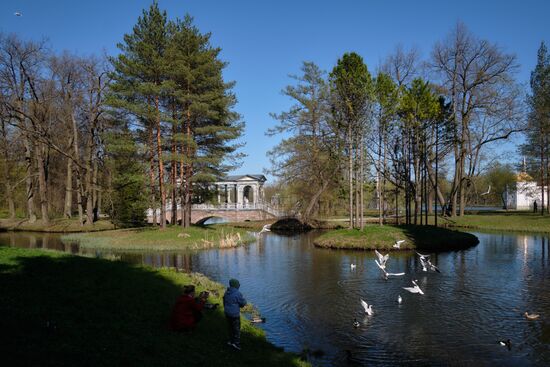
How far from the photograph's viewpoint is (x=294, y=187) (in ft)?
170

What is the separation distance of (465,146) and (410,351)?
49989 mm

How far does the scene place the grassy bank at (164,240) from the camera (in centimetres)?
3281

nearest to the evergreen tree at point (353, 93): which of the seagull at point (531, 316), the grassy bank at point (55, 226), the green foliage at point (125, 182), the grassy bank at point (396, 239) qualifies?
the grassy bank at point (396, 239)

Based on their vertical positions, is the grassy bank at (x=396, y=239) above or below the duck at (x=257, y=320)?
above

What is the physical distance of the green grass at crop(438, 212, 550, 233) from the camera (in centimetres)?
4359

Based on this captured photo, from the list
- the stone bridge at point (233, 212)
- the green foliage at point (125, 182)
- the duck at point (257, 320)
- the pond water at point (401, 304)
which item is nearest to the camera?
the pond water at point (401, 304)

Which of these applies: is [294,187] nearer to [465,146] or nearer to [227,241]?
[227,241]

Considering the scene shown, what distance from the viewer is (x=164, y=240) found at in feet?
111

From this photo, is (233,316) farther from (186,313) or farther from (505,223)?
(505,223)

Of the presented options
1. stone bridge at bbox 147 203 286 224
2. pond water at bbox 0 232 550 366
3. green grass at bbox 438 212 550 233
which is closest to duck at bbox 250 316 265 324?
pond water at bbox 0 232 550 366

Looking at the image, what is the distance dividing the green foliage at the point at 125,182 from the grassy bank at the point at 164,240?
3.62m

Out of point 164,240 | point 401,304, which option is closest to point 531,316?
point 401,304

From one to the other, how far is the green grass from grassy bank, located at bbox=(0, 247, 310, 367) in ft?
129

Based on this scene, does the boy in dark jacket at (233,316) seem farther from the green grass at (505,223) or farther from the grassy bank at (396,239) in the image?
the green grass at (505,223)
